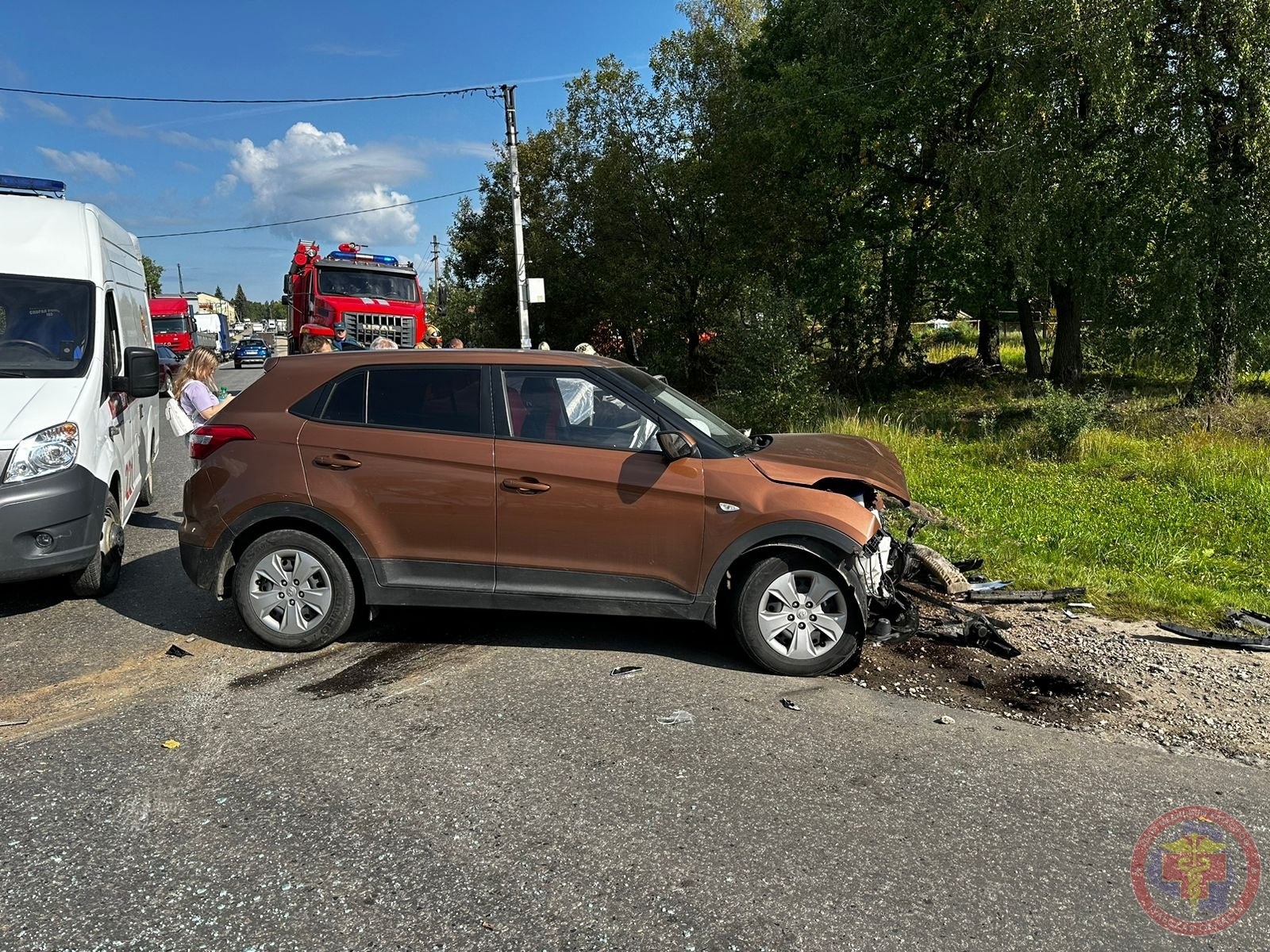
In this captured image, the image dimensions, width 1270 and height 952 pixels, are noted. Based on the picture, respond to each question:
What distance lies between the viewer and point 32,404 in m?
5.54

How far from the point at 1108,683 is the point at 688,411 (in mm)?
2761

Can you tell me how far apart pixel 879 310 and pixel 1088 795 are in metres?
17.5

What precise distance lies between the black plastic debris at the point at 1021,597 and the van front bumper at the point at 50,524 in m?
5.83

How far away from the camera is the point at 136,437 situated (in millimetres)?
7758

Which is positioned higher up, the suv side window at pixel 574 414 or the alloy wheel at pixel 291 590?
the suv side window at pixel 574 414

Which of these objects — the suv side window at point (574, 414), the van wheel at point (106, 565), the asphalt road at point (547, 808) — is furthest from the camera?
the van wheel at point (106, 565)

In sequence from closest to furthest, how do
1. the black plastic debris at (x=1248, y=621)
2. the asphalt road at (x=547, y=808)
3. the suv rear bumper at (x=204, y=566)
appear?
the asphalt road at (x=547, y=808)
the suv rear bumper at (x=204, y=566)
the black plastic debris at (x=1248, y=621)

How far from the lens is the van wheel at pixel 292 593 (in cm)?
514

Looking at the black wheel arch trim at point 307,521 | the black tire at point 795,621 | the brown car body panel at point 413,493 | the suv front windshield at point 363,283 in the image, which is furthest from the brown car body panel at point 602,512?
the suv front windshield at point 363,283

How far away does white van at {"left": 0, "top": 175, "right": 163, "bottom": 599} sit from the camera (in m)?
5.32

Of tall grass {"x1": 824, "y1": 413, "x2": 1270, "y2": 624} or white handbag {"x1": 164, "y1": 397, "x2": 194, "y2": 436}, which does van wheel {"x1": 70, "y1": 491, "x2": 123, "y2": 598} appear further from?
tall grass {"x1": 824, "y1": 413, "x2": 1270, "y2": 624}

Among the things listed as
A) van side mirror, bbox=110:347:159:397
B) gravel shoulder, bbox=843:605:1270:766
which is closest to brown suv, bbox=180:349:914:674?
gravel shoulder, bbox=843:605:1270:766

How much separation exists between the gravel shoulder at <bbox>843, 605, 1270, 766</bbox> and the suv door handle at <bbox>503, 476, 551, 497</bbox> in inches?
78.5

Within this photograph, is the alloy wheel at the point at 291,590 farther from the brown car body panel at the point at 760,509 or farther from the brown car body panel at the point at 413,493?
the brown car body panel at the point at 760,509
